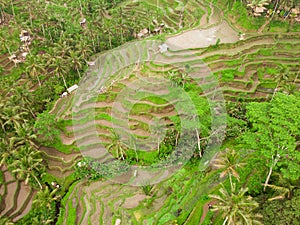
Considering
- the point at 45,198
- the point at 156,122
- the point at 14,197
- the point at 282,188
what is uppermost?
the point at 282,188

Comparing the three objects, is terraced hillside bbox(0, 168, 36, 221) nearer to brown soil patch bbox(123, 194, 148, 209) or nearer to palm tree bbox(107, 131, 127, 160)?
palm tree bbox(107, 131, 127, 160)

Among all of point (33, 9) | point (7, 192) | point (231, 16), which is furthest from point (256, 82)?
point (33, 9)

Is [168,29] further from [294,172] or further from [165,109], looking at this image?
[294,172]

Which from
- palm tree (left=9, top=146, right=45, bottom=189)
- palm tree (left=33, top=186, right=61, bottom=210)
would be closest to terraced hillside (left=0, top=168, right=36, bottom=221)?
palm tree (left=9, top=146, right=45, bottom=189)

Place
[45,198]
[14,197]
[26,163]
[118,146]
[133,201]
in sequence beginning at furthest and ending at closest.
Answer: [14,197] → [118,146] → [26,163] → [133,201] → [45,198]

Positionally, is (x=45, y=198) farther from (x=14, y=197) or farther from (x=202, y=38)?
(x=202, y=38)

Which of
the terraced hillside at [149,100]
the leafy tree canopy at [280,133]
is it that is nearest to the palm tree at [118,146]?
the terraced hillside at [149,100]

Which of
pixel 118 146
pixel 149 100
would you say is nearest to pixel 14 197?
pixel 118 146

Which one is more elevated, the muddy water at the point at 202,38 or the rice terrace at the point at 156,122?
the muddy water at the point at 202,38

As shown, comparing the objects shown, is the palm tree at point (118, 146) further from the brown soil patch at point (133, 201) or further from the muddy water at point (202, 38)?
the muddy water at point (202, 38)
